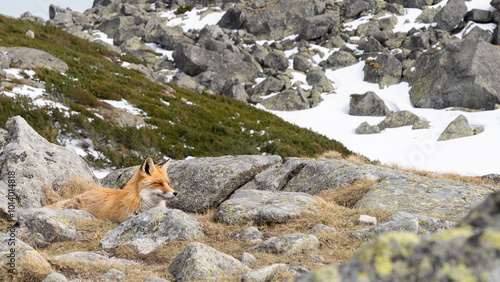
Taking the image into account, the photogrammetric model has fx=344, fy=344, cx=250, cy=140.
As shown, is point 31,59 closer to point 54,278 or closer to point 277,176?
point 277,176

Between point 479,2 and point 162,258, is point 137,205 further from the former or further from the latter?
point 479,2

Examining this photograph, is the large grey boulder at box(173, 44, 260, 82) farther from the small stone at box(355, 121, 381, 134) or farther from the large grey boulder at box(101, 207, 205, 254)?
the large grey boulder at box(101, 207, 205, 254)

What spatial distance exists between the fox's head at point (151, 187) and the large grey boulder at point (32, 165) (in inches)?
110

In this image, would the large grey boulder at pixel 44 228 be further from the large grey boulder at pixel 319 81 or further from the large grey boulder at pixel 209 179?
the large grey boulder at pixel 319 81

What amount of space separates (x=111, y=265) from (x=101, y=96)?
17028mm

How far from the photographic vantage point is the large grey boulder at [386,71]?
45.1 m

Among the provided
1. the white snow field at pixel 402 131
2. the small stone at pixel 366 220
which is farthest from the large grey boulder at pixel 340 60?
the small stone at pixel 366 220

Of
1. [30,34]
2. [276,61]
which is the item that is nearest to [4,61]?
[30,34]

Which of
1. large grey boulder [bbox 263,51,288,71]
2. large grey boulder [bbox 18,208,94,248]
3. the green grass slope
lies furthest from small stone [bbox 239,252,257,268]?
large grey boulder [bbox 263,51,288,71]

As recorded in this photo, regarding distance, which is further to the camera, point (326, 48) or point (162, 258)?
point (326, 48)

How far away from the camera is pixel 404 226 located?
5.25 m

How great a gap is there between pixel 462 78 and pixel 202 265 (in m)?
40.8

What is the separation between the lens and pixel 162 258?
208 inches

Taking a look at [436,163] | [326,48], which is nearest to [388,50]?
[326,48]
